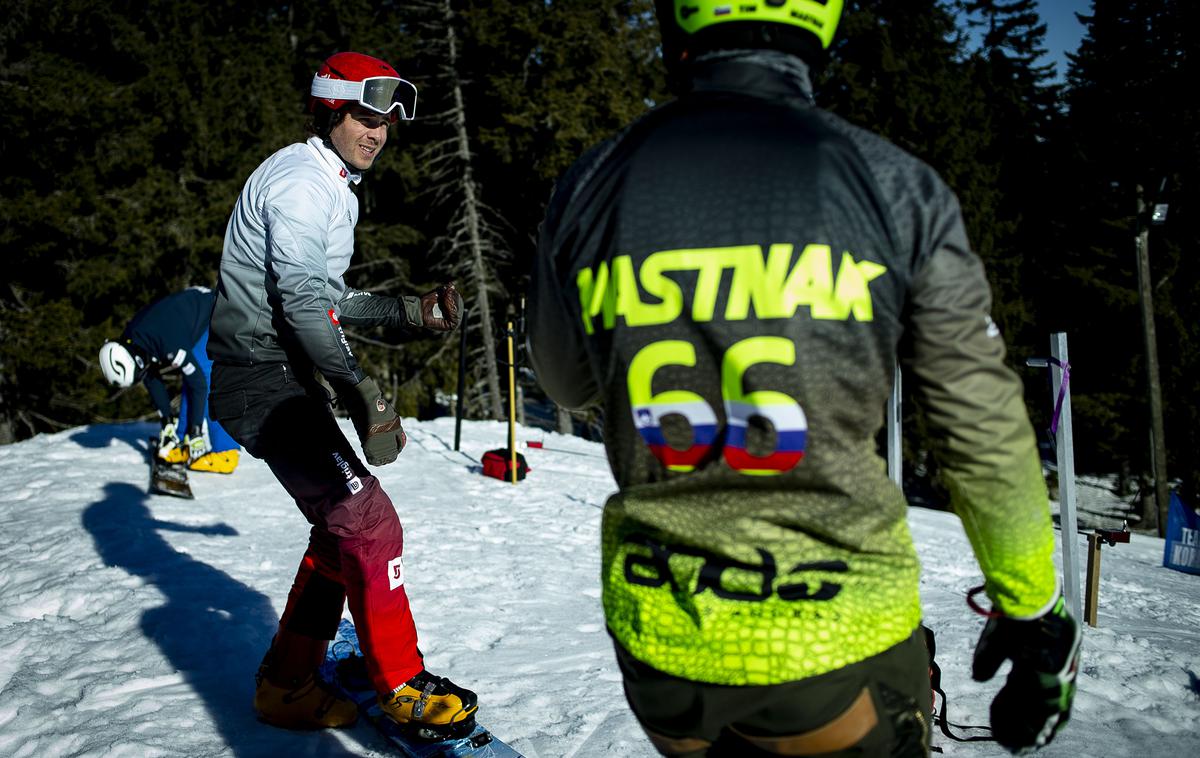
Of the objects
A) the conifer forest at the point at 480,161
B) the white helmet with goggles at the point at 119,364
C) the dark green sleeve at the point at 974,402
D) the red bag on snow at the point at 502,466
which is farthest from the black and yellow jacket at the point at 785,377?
the conifer forest at the point at 480,161

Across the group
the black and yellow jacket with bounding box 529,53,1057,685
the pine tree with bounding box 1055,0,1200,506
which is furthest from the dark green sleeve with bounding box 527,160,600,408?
the pine tree with bounding box 1055,0,1200,506

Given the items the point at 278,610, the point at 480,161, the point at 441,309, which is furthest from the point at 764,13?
the point at 480,161

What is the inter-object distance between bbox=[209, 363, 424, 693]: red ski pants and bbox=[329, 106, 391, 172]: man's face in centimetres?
83

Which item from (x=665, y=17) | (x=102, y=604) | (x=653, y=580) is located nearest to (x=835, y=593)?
(x=653, y=580)

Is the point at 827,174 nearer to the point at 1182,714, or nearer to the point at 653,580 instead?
the point at 653,580

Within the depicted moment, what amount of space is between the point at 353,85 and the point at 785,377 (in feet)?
8.11

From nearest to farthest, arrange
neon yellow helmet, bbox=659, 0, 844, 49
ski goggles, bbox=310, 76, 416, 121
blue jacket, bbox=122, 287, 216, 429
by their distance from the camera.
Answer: neon yellow helmet, bbox=659, 0, 844, 49, ski goggles, bbox=310, 76, 416, 121, blue jacket, bbox=122, 287, 216, 429

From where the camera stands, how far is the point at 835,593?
4.25ft

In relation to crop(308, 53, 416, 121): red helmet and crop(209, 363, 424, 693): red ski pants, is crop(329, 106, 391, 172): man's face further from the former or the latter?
crop(209, 363, 424, 693): red ski pants

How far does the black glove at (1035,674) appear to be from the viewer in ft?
4.32

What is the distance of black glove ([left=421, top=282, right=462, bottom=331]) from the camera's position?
3.43 m

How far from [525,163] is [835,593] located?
19543 mm

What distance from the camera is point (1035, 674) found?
133 centimetres

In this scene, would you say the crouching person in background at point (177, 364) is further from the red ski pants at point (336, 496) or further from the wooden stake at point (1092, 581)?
the wooden stake at point (1092, 581)
